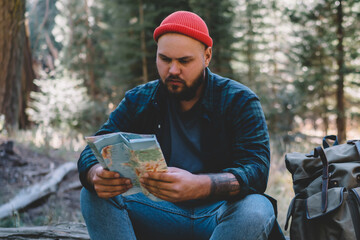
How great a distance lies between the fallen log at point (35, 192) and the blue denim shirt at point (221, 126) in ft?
7.47

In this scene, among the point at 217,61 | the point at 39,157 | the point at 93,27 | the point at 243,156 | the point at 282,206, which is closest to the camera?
the point at 243,156

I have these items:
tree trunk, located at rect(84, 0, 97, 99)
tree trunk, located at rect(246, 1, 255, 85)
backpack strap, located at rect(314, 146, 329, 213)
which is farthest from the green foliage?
backpack strap, located at rect(314, 146, 329, 213)

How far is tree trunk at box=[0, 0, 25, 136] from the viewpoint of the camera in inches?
225

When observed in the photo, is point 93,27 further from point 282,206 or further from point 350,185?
point 350,185

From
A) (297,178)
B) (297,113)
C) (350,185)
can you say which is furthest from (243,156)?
(297,113)

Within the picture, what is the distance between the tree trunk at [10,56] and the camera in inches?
225

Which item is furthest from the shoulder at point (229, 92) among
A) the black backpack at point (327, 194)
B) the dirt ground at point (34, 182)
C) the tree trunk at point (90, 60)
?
the tree trunk at point (90, 60)

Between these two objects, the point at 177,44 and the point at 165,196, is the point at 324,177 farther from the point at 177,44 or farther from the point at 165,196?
the point at 177,44

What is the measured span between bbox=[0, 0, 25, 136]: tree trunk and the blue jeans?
486 cm

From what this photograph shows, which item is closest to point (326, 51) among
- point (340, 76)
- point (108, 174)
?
point (340, 76)

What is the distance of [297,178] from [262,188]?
27cm

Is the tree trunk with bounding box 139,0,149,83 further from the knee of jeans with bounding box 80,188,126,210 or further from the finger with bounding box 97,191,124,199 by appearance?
the finger with bounding box 97,191,124,199

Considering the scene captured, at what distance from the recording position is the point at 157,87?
95.3 inches

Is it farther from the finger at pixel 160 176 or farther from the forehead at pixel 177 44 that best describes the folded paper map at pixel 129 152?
the forehead at pixel 177 44
